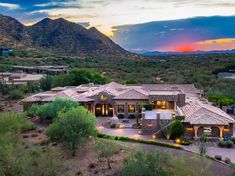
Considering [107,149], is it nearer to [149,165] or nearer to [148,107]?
[149,165]

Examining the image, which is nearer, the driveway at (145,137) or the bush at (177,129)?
the driveway at (145,137)

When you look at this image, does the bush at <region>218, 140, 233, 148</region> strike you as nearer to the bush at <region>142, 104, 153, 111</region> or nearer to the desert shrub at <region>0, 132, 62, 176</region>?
the bush at <region>142, 104, 153, 111</region>

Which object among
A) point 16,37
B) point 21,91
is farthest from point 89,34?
point 21,91

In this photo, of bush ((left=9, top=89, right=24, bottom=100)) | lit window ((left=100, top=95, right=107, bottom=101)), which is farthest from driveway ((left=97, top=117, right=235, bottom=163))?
bush ((left=9, top=89, right=24, bottom=100))

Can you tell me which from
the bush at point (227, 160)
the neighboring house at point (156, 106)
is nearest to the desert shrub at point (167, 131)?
the neighboring house at point (156, 106)

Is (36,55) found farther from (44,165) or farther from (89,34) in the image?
(44,165)

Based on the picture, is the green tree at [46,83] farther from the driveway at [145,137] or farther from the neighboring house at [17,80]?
the driveway at [145,137]
